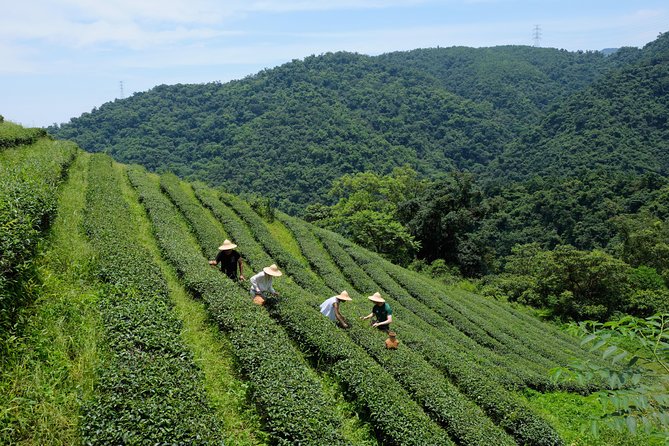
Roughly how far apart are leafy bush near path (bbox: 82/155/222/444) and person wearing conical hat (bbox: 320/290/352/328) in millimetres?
4326

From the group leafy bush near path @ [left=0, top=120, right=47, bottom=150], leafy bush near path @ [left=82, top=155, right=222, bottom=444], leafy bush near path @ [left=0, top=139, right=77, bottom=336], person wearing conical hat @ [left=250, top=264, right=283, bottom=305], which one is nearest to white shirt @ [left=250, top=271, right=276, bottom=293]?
person wearing conical hat @ [left=250, top=264, right=283, bottom=305]

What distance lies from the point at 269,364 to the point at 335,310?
12.7 feet

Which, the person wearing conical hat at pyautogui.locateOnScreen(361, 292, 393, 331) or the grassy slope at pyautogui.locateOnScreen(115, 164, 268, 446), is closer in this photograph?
the grassy slope at pyautogui.locateOnScreen(115, 164, 268, 446)

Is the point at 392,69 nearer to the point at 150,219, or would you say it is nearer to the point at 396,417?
the point at 150,219

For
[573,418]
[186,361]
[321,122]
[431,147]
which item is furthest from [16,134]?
[431,147]

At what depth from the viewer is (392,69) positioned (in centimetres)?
14675


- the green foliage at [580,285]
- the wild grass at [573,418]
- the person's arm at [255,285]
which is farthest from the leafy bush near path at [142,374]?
the green foliage at [580,285]

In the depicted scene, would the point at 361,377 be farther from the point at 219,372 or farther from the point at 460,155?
the point at 460,155

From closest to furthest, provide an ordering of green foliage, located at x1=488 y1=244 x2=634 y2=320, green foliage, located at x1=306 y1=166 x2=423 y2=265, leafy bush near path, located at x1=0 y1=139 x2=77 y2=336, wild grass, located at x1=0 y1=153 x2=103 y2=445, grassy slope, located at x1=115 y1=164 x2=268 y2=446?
wild grass, located at x1=0 y1=153 x2=103 y2=445
grassy slope, located at x1=115 y1=164 x2=268 y2=446
leafy bush near path, located at x1=0 y1=139 x2=77 y2=336
green foliage, located at x1=488 y1=244 x2=634 y2=320
green foliage, located at x1=306 y1=166 x2=423 y2=265

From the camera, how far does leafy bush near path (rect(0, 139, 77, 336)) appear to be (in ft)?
24.3

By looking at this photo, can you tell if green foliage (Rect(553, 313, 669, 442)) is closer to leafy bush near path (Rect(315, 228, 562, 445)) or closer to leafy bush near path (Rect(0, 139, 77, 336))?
leafy bush near path (Rect(315, 228, 562, 445))

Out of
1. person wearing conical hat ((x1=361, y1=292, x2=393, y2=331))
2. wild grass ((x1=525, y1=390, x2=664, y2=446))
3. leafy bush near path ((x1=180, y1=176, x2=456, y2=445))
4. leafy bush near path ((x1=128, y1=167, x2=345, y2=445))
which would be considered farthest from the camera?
person wearing conical hat ((x1=361, y1=292, x2=393, y2=331))

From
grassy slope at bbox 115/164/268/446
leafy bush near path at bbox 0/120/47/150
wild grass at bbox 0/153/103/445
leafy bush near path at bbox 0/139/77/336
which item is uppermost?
leafy bush near path at bbox 0/120/47/150

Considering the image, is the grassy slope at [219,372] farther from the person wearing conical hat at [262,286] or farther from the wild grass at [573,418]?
the wild grass at [573,418]
